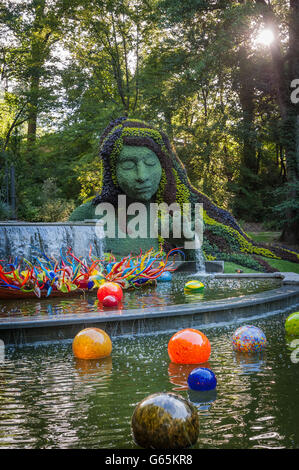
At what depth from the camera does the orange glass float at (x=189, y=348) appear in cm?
502

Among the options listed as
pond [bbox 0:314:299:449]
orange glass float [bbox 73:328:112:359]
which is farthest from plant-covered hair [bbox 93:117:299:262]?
orange glass float [bbox 73:328:112:359]

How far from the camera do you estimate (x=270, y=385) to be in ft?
14.2

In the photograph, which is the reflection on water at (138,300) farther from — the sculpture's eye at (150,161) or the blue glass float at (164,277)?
the sculpture's eye at (150,161)

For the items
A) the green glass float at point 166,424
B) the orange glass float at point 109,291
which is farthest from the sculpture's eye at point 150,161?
the green glass float at point 166,424

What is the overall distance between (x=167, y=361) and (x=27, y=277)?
4.35 meters

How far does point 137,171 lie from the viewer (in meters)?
14.1

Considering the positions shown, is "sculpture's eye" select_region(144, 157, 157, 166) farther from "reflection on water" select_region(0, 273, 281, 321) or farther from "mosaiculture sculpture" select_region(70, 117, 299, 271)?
"reflection on water" select_region(0, 273, 281, 321)

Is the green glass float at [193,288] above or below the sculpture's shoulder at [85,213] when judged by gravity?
below

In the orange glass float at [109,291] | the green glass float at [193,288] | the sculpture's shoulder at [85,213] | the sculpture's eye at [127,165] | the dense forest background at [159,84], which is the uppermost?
the dense forest background at [159,84]

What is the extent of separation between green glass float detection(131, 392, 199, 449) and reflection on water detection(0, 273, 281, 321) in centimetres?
344

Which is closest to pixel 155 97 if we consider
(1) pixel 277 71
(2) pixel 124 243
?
(1) pixel 277 71

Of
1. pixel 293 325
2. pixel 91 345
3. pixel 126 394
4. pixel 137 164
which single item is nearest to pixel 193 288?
pixel 293 325

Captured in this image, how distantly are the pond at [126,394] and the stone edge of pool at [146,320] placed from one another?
0.17m
